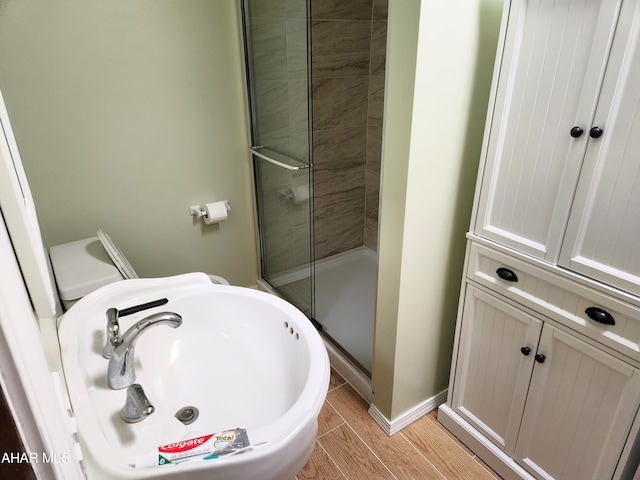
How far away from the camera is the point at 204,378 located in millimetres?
1060

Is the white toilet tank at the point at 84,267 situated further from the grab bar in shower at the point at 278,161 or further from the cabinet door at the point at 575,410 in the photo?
the cabinet door at the point at 575,410

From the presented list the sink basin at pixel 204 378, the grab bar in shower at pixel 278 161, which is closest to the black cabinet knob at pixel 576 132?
the sink basin at pixel 204 378

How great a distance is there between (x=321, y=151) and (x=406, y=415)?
1.61 m

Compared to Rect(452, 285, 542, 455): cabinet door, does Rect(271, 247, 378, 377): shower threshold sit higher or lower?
lower

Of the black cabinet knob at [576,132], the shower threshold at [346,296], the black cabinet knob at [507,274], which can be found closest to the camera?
the black cabinet knob at [576,132]

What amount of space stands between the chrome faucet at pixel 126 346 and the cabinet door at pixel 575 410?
109 cm

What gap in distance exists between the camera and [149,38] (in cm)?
183

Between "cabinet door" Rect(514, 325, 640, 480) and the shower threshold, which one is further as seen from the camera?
the shower threshold

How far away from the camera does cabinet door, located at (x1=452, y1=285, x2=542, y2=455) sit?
1.32 metres

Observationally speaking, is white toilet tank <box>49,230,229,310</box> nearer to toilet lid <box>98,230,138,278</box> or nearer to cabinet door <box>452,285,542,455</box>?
toilet lid <box>98,230,138,278</box>

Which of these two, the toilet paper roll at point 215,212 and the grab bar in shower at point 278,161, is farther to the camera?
the toilet paper roll at point 215,212

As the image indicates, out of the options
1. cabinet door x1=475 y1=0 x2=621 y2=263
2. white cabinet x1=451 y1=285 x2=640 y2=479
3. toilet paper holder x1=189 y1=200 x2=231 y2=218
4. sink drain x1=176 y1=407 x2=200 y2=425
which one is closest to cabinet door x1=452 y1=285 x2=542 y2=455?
white cabinet x1=451 y1=285 x2=640 y2=479

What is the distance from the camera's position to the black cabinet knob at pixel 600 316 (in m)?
1.06

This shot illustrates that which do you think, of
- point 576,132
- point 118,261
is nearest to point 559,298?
point 576,132
